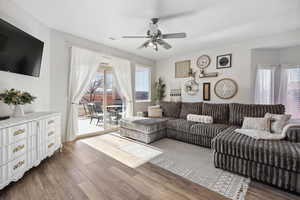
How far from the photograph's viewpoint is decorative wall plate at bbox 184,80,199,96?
179 inches

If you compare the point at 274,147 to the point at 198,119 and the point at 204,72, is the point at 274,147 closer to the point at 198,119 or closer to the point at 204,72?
the point at 198,119

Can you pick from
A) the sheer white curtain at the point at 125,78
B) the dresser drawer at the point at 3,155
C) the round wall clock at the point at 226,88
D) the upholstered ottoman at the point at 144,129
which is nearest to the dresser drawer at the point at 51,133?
the dresser drawer at the point at 3,155

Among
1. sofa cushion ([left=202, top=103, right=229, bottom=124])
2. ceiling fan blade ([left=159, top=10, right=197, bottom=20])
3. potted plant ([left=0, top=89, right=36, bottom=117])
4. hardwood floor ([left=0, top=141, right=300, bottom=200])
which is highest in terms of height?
ceiling fan blade ([left=159, top=10, right=197, bottom=20])

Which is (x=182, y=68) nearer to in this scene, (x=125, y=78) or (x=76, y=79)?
(x=125, y=78)

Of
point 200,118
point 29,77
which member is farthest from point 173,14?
point 29,77

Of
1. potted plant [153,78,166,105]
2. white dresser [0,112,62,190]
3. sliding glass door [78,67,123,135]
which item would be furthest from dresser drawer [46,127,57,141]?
potted plant [153,78,166,105]

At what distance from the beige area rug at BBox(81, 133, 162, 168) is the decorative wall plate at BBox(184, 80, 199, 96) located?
98.5 inches

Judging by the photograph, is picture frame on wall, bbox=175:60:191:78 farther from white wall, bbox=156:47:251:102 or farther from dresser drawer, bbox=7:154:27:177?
dresser drawer, bbox=7:154:27:177

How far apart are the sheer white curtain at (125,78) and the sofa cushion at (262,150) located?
3150 millimetres

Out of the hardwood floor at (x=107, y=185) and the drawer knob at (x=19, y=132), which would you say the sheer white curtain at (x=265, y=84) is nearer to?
the hardwood floor at (x=107, y=185)

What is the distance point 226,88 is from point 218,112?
0.91 metres

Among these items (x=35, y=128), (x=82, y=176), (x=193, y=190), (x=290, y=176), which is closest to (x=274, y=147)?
(x=290, y=176)

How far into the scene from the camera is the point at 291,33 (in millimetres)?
3025

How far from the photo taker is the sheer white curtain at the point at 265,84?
3555 millimetres
